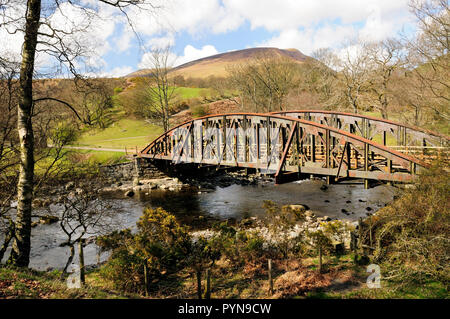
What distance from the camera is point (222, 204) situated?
79.3ft

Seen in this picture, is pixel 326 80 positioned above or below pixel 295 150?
above

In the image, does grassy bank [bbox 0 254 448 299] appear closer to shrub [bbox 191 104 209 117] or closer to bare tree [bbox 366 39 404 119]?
bare tree [bbox 366 39 404 119]

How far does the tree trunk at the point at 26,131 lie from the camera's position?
794cm

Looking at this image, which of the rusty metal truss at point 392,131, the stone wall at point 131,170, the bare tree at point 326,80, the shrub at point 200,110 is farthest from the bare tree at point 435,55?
the shrub at point 200,110

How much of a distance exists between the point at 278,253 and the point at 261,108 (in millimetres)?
34852

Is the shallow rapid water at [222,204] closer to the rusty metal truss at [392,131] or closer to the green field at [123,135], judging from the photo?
the rusty metal truss at [392,131]

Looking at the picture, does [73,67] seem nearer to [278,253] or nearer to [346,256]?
[278,253]

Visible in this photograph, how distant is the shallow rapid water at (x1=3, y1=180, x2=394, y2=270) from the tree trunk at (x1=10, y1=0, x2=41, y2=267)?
621 cm

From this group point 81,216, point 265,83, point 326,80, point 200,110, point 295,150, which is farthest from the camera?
point 200,110

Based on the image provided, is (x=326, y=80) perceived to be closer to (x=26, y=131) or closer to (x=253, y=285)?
(x=253, y=285)

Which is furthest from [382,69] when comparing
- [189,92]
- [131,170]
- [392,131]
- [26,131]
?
[189,92]

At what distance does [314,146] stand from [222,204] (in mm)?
10036

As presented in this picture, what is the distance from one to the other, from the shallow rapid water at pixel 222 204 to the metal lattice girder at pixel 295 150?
11.2ft

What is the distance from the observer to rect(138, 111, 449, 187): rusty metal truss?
508 inches
